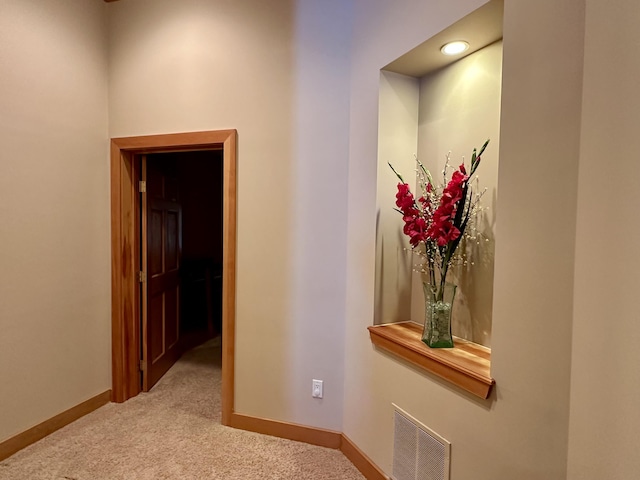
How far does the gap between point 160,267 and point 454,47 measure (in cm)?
274

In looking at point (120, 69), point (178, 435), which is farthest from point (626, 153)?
point (120, 69)

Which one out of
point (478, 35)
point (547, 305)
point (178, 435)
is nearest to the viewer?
point (547, 305)

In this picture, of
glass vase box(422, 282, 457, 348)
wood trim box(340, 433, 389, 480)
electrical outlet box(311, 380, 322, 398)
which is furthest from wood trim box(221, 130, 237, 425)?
glass vase box(422, 282, 457, 348)

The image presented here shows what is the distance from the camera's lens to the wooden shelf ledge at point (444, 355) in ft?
3.92

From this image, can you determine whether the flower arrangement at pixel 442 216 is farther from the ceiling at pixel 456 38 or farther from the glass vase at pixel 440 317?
the ceiling at pixel 456 38

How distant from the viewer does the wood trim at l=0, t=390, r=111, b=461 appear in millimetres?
1915

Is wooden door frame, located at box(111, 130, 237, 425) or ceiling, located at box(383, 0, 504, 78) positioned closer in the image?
ceiling, located at box(383, 0, 504, 78)

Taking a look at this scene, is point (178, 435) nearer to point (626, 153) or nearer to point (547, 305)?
point (547, 305)

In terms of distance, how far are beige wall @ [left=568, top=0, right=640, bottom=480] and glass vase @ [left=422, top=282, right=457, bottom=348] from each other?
0.63 m

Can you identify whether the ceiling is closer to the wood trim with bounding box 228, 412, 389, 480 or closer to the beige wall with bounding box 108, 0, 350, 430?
the beige wall with bounding box 108, 0, 350, 430

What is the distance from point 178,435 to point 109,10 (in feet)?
10.2

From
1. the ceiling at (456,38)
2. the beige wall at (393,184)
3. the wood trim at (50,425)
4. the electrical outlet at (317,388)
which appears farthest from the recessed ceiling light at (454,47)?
the wood trim at (50,425)

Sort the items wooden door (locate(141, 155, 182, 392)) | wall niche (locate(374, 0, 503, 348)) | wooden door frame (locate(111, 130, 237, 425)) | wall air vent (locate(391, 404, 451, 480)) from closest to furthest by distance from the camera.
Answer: wall air vent (locate(391, 404, 451, 480)) < wall niche (locate(374, 0, 503, 348)) < wooden door frame (locate(111, 130, 237, 425)) < wooden door (locate(141, 155, 182, 392))

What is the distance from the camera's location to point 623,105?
759 mm
